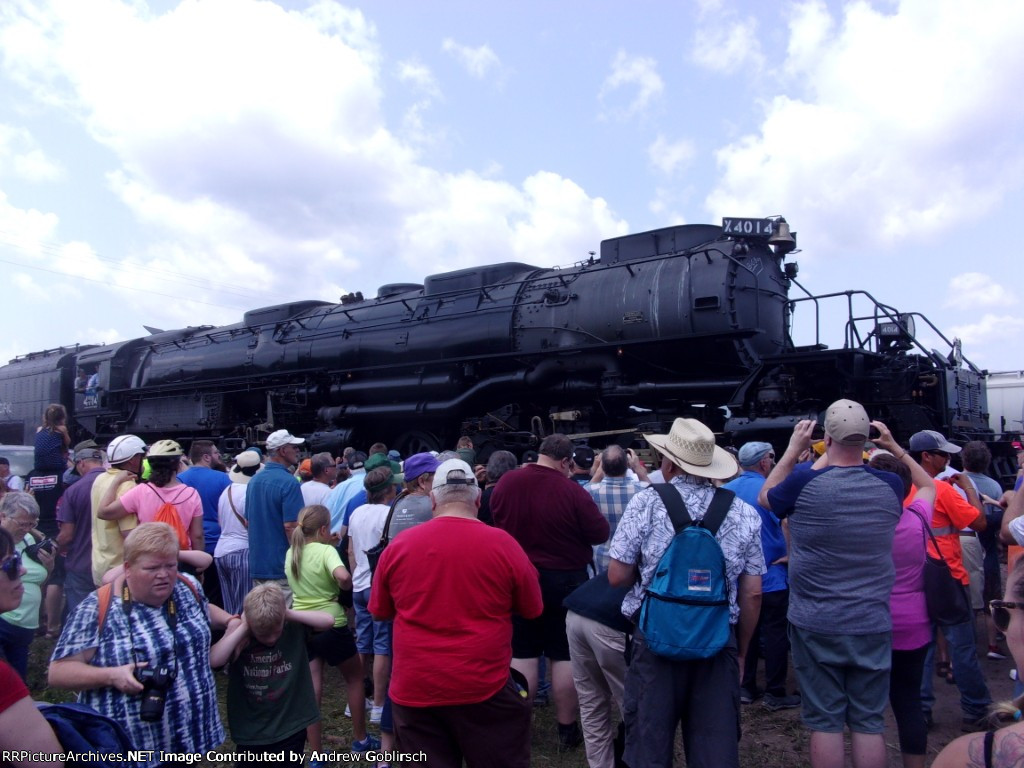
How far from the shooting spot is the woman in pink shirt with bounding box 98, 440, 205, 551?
491 cm

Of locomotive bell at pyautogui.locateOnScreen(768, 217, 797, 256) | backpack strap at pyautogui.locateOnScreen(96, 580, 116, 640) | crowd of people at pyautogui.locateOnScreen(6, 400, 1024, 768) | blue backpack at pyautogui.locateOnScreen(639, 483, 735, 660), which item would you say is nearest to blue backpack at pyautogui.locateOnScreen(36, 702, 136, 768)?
crowd of people at pyautogui.locateOnScreen(6, 400, 1024, 768)

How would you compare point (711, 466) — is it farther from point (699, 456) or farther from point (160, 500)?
point (160, 500)

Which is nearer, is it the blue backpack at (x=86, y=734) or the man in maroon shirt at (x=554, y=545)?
the blue backpack at (x=86, y=734)

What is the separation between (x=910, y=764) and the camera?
364cm

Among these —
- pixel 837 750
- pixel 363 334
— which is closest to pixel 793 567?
pixel 837 750

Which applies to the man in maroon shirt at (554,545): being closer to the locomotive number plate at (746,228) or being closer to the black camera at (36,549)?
the black camera at (36,549)

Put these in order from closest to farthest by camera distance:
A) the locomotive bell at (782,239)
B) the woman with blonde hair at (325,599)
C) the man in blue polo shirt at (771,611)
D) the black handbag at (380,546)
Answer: the woman with blonde hair at (325,599)
the black handbag at (380,546)
the man in blue polo shirt at (771,611)
the locomotive bell at (782,239)

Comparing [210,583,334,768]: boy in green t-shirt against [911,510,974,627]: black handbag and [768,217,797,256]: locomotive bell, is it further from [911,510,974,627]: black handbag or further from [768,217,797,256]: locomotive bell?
[768,217,797,256]: locomotive bell

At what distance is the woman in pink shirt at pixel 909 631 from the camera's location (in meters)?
3.66

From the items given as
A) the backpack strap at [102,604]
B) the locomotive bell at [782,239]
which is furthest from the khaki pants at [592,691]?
the locomotive bell at [782,239]

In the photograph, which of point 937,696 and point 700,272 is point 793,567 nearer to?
point 937,696

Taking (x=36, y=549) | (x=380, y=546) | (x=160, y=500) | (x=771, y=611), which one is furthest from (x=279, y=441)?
(x=771, y=611)

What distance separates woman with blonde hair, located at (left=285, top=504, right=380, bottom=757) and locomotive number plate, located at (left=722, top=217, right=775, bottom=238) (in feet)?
25.5

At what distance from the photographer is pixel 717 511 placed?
3.31m
